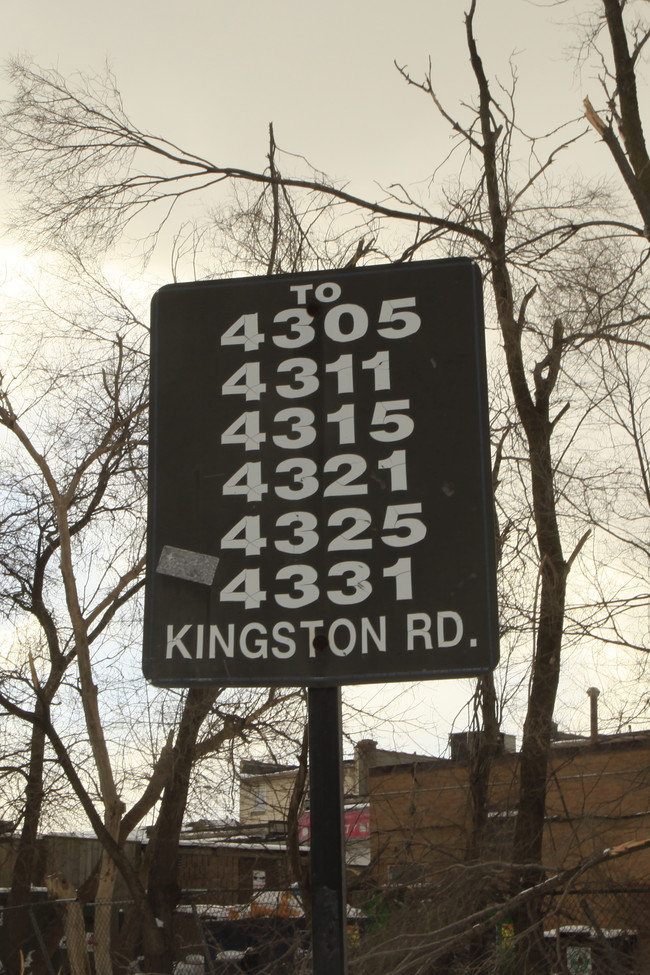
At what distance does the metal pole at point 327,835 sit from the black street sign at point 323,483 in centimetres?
12

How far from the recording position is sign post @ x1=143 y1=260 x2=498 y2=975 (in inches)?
89.1

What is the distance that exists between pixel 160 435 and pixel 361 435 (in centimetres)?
52

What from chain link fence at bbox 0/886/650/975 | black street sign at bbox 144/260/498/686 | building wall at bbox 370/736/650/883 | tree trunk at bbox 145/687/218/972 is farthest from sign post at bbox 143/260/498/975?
tree trunk at bbox 145/687/218/972

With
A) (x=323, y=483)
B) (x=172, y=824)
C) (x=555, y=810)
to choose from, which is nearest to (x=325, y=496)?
(x=323, y=483)

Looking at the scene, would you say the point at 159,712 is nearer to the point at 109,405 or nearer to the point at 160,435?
the point at 109,405

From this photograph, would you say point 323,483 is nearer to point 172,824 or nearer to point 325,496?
point 325,496

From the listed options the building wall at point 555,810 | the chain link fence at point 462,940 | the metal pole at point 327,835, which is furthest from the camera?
the building wall at point 555,810

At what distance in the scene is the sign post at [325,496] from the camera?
2.26 metres

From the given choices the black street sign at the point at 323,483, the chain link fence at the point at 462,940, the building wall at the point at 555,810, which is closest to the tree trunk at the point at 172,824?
the building wall at the point at 555,810

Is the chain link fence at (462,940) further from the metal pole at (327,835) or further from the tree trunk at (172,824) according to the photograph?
the metal pole at (327,835)

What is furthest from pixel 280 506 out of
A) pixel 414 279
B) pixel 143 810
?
pixel 143 810

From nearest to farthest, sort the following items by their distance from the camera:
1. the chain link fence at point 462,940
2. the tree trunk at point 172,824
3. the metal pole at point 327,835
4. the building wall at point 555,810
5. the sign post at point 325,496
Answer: the metal pole at point 327,835 → the sign post at point 325,496 → the chain link fence at point 462,940 → the building wall at point 555,810 → the tree trunk at point 172,824

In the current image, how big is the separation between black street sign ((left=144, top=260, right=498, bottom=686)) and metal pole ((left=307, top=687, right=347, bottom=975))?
12 cm

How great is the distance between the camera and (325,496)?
238 centimetres
